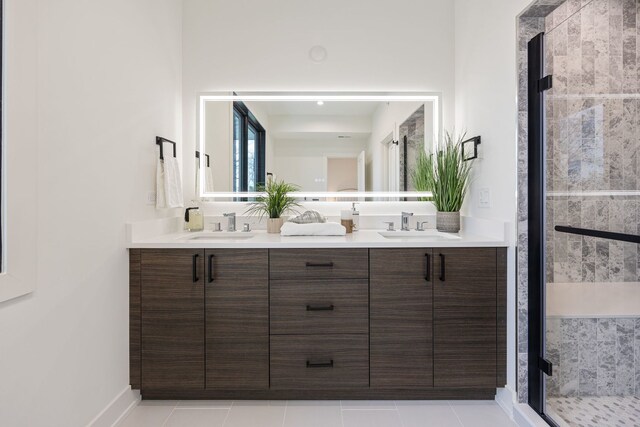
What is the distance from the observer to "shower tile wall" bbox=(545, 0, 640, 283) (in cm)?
135

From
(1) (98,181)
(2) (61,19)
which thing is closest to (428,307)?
(1) (98,181)

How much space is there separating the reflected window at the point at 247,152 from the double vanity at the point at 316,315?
32.3 inches

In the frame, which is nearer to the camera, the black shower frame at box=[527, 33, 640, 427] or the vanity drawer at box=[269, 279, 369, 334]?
the black shower frame at box=[527, 33, 640, 427]

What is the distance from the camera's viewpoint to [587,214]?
4.90 ft

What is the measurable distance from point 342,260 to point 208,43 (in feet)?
5.86

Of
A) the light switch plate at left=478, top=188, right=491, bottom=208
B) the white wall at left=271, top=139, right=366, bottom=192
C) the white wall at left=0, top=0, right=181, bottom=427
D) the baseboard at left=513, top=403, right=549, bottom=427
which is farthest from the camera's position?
the white wall at left=271, top=139, right=366, bottom=192

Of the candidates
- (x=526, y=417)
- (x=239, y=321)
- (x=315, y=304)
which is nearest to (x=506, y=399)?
(x=526, y=417)

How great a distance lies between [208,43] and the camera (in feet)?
8.04

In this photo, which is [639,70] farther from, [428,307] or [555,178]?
[428,307]

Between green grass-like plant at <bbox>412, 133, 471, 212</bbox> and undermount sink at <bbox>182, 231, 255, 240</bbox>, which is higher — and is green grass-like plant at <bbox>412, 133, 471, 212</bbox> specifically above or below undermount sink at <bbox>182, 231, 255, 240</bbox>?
above

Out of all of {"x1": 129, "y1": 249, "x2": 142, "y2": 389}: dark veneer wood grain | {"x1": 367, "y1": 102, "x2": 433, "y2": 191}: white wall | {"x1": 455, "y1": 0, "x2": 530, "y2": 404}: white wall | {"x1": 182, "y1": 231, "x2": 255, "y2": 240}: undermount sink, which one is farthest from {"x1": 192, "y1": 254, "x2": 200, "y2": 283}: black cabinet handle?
{"x1": 455, "y1": 0, "x2": 530, "y2": 404}: white wall

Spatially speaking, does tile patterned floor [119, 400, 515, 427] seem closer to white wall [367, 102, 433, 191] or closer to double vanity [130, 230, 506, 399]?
double vanity [130, 230, 506, 399]

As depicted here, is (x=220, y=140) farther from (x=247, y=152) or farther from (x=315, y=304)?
(x=315, y=304)

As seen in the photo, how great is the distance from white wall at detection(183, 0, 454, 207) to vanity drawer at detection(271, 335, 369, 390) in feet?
5.46
